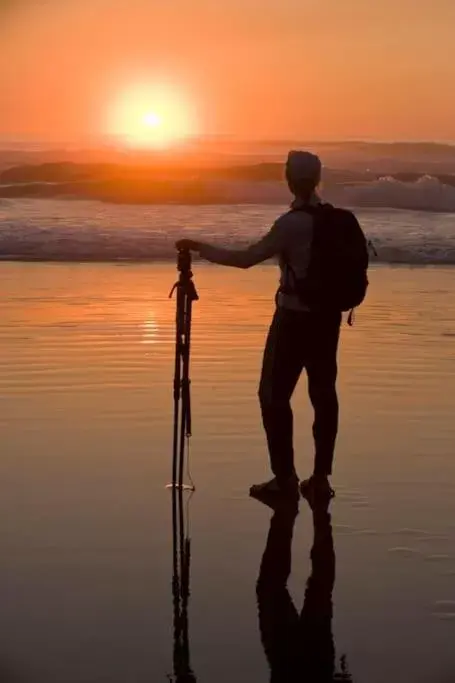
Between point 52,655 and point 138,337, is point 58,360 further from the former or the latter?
point 52,655

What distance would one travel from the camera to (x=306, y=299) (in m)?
6.55

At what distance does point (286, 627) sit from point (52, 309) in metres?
10.6

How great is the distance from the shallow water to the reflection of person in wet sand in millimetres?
48

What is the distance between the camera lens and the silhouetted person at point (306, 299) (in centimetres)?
647

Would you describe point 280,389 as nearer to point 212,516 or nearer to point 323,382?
point 323,382

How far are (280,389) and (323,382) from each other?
0.70 feet

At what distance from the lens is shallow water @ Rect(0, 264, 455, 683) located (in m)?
4.48

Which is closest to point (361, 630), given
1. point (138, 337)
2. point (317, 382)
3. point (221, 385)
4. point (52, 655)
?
point (52, 655)

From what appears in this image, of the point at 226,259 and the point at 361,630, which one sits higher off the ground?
the point at 226,259

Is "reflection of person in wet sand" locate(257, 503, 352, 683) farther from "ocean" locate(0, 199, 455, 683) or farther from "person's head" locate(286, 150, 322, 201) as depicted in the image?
"person's head" locate(286, 150, 322, 201)

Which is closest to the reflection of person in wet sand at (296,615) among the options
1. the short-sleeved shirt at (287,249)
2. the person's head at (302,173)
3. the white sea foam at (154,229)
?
the short-sleeved shirt at (287,249)

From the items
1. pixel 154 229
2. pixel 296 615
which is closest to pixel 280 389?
pixel 296 615

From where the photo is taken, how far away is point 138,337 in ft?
41.7

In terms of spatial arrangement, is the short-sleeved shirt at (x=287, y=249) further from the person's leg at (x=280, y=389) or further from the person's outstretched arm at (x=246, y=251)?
the person's leg at (x=280, y=389)
